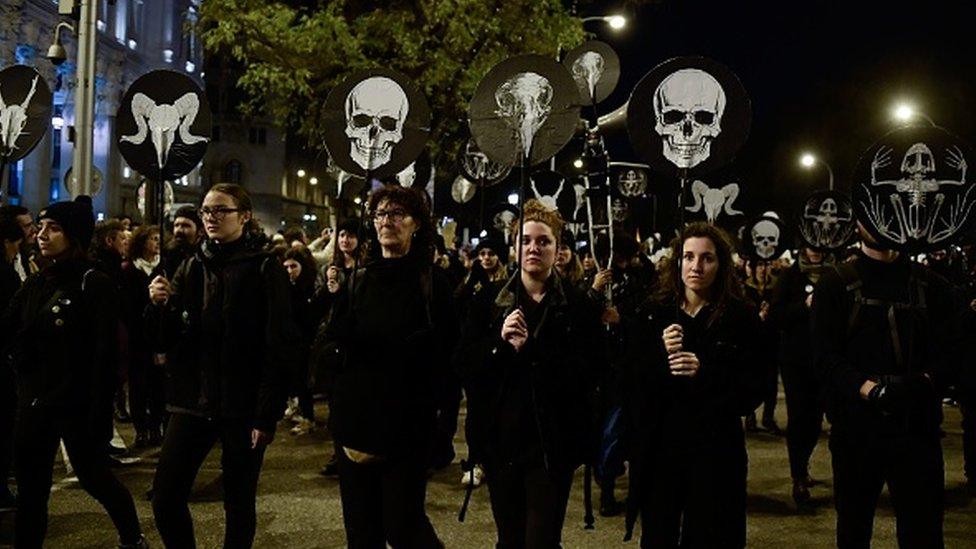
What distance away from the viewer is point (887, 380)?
471cm

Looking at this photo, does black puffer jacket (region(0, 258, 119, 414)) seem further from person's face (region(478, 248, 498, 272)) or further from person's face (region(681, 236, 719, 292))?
person's face (region(478, 248, 498, 272))

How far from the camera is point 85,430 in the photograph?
5453mm

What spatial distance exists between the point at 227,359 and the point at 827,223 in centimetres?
699

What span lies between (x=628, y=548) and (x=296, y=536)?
220 centimetres

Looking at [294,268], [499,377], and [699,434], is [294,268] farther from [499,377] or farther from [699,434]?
[699,434]

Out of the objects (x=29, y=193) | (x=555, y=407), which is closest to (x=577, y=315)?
(x=555, y=407)

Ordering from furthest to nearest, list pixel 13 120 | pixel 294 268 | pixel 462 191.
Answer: pixel 462 191
pixel 294 268
pixel 13 120

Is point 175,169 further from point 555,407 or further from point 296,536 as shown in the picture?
point 555,407

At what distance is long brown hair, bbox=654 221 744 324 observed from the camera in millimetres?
4875

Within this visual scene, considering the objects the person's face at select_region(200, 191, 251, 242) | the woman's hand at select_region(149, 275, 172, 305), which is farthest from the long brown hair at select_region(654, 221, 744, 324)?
the woman's hand at select_region(149, 275, 172, 305)

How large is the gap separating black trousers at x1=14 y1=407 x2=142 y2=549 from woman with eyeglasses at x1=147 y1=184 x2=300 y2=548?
720mm

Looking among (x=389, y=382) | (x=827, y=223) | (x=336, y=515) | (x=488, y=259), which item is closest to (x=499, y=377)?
(x=389, y=382)

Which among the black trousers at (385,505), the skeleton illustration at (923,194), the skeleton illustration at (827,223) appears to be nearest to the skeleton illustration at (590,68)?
the skeleton illustration at (827,223)

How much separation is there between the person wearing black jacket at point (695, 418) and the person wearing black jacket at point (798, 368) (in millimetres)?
2917
